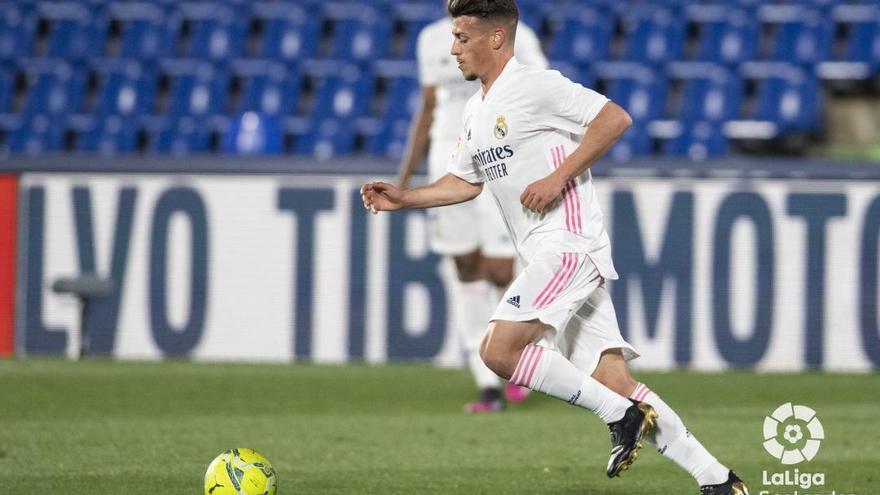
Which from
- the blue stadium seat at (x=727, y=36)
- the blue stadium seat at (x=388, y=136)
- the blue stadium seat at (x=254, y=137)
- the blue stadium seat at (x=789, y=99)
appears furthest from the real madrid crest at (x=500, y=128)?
the blue stadium seat at (x=727, y=36)

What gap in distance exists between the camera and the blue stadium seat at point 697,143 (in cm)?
1214

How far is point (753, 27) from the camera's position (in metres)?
13.1

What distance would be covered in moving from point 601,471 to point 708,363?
3997 mm

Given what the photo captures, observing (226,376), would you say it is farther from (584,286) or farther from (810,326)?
(584,286)

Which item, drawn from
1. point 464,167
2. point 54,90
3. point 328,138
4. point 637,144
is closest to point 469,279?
point 464,167

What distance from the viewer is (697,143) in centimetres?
1223

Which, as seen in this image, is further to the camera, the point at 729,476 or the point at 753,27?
the point at 753,27

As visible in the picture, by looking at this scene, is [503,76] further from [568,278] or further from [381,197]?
[568,278]

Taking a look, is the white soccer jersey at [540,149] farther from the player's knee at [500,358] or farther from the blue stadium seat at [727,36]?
the blue stadium seat at [727,36]

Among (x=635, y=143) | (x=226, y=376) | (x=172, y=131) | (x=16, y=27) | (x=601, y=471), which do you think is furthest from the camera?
(x=16, y=27)

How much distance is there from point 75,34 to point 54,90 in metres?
0.74

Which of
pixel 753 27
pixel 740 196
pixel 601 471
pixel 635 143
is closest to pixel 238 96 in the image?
pixel 635 143

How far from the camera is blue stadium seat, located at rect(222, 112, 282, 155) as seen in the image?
12.2m

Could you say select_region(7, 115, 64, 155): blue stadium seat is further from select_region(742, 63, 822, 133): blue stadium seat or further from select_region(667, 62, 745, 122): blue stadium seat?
select_region(742, 63, 822, 133): blue stadium seat
